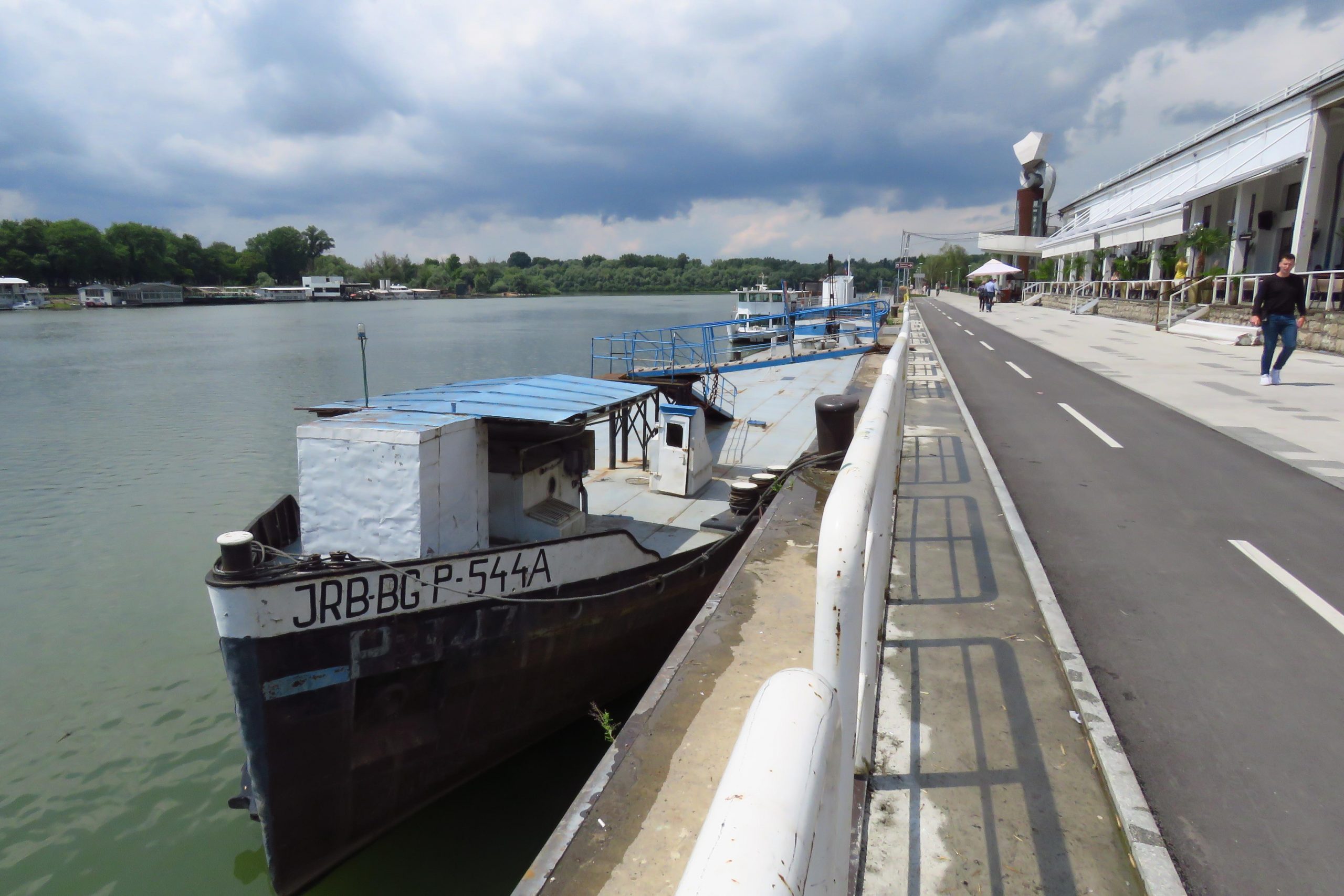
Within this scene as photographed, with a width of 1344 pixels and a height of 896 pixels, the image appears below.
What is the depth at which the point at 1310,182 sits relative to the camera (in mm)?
24781

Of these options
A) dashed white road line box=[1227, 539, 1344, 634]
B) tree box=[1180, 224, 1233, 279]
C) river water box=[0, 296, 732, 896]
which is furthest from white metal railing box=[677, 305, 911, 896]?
tree box=[1180, 224, 1233, 279]

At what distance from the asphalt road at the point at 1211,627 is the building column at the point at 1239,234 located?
25.8 m

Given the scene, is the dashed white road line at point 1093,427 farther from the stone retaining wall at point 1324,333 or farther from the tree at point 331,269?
the tree at point 331,269

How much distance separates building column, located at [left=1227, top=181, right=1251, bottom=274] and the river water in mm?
33978

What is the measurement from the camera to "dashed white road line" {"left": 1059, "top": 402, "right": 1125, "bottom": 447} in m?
10.7

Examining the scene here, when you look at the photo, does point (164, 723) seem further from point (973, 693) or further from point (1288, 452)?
point (1288, 452)

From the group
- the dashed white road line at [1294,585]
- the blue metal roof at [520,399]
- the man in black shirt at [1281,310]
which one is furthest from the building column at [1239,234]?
the blue metal roof at [520,399]

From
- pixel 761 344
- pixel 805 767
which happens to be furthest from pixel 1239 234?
pixel 805 767

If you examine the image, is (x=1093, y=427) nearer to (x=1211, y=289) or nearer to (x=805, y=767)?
(x=805, y=767)

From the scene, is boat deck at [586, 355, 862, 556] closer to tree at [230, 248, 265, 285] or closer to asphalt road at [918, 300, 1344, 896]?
asphalt road at [918, 300, 1344, 896]

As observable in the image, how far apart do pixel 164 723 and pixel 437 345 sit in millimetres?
50436

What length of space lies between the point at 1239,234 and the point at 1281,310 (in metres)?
21.9

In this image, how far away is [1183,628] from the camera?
512cm

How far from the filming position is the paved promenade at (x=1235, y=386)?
1035 cm
